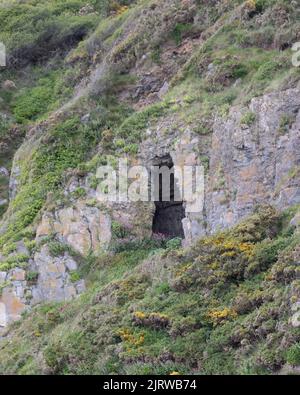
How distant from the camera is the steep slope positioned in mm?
19516

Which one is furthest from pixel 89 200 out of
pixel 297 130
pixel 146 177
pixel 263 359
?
pixel 263 359

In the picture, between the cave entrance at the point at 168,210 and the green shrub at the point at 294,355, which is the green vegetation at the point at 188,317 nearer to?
the green shrub at the point at 294,355

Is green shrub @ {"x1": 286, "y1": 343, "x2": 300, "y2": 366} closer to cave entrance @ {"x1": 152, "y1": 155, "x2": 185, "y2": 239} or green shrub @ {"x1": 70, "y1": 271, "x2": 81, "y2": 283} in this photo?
green shrub @ {"x1": 70, "y1": 271, "x2": 81, "y2": 283}

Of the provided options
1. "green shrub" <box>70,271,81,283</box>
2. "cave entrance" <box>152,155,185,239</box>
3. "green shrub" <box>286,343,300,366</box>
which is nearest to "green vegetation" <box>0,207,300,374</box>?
"green shrub" <box>286,343,300,366</box>

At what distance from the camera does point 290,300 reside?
59.4 ft

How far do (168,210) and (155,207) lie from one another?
59cm

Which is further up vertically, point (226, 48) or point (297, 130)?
point (226, 48)

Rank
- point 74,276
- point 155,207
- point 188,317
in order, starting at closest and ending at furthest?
point 188,317 → point 74,276 → point 155,207

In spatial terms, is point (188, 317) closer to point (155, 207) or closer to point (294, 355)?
point (294, 355)

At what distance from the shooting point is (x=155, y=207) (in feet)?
90.1

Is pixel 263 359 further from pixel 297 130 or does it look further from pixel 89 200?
pixel 89 200

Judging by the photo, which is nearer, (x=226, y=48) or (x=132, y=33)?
(x=226, y=48)

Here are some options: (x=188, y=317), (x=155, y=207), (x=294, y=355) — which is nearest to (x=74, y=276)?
(x=155, y=207)
